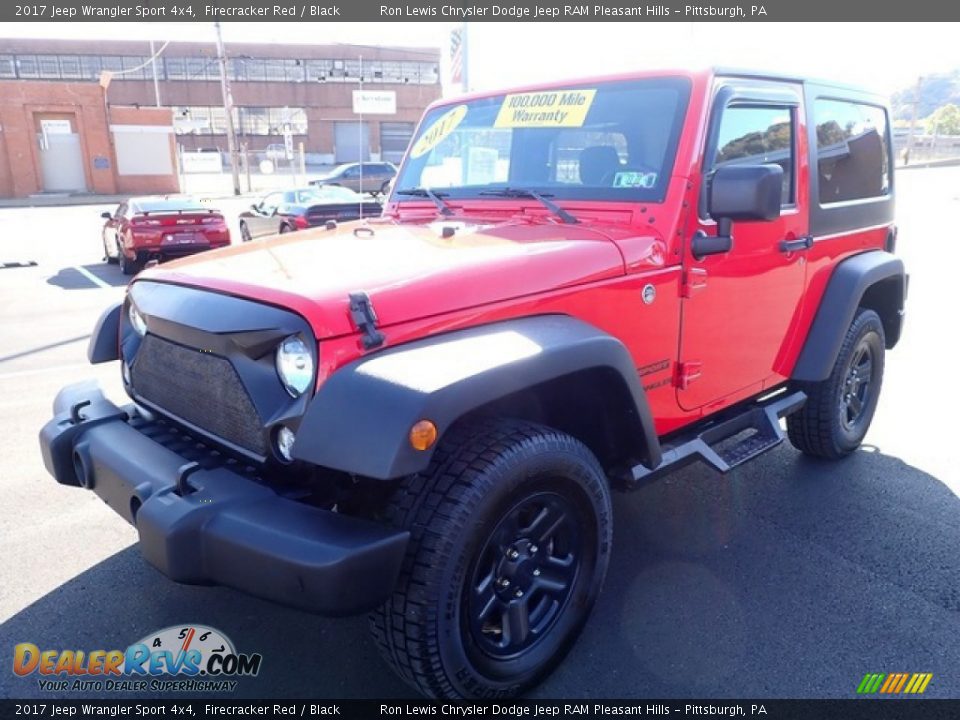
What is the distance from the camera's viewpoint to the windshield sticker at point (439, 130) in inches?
155

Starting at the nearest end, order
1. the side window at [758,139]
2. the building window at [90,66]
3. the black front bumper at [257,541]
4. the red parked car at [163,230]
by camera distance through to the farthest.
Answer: the black front bumper at [257,541]
the side window at [758,139]
the red parked car at [163,230]
the building window at [90,66]

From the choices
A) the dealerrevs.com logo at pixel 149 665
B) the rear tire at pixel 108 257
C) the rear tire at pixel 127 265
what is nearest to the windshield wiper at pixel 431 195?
the dealerrevs.com logo at pixel 149 665

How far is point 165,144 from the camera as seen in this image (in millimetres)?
34188

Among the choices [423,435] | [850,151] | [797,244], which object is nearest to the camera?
[423,435]

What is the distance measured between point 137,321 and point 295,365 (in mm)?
1222

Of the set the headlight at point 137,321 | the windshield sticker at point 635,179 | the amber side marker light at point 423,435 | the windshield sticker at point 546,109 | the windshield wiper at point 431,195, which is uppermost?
the windshield sticker at point 546,109

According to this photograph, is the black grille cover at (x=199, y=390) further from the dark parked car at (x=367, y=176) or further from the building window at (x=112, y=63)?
the building window at (x=112, y=63)

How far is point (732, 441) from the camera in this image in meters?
3.63

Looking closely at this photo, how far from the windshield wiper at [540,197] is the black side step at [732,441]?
1.06 metres

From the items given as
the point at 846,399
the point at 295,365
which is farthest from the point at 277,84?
the point at 295,365

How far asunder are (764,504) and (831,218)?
1.55 m

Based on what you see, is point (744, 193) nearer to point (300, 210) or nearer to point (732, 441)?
point (732, 441)

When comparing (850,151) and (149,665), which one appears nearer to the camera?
(149,665)
